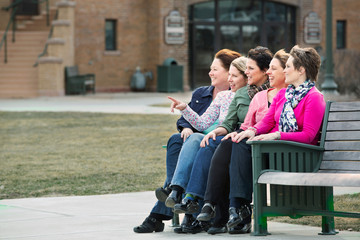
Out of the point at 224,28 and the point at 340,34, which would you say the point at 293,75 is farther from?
the point at 340,34

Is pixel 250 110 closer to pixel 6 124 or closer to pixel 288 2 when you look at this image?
pixel 6 124

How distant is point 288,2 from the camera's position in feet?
119

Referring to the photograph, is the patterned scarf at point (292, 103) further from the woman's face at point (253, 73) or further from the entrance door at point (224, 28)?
the entrance door at point (224, 28)

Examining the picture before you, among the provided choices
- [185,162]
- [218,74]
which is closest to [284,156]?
[185,162]

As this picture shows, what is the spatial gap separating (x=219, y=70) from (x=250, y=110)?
0.57m

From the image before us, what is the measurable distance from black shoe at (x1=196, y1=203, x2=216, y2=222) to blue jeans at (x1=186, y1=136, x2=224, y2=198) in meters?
0.12

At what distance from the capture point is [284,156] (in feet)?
19.4

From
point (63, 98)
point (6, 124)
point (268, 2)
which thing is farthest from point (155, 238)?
point (268, 2)

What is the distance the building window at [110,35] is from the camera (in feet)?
112

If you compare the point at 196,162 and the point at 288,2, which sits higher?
the point at 288,2

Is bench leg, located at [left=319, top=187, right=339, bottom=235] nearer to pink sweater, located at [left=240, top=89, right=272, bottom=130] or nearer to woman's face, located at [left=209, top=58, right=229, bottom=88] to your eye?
pink sweater, located at [left=240, top=89, right=272, bottom=130]

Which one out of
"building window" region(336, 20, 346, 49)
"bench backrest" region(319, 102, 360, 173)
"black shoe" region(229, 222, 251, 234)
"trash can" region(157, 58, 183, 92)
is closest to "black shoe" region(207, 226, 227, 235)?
"black shoe" region(229, 222, 251, 234)

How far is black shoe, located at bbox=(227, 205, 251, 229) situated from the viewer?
5898 millimetres

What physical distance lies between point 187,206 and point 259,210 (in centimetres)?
54
